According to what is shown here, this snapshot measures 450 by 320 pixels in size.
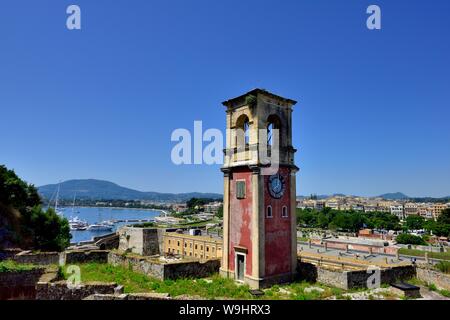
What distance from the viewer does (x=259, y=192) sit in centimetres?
1919

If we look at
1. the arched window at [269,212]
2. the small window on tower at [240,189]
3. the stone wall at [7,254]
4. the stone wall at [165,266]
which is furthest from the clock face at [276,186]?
the stone wall at [7,254]

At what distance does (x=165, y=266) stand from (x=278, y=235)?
24.2 feet

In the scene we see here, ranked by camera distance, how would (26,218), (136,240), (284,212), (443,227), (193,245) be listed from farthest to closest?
(443,227) → (193,245) → (136,240) → (26,218) → (284,212)

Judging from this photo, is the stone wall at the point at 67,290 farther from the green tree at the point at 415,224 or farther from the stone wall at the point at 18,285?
the green tree at the point at 415,224

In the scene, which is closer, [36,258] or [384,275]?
[384,275]

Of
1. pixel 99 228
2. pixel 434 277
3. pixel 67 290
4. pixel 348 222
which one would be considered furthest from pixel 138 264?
pixel 99 228

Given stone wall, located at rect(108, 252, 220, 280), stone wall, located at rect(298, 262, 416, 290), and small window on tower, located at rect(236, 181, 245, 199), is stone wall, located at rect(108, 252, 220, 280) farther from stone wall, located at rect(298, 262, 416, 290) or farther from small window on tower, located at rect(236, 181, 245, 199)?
stone wall, located at rect(298, 262, 416, 290)

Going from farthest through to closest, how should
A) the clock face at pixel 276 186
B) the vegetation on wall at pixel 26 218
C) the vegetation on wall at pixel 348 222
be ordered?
the vegetation on wall at pixel 348 222 < the vegetation on wall at pixel 26 218 < the clock face at pixel 276 186

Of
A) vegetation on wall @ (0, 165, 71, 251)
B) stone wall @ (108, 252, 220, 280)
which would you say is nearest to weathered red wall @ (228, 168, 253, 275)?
stone wall @ (108, 252, 220, 280)

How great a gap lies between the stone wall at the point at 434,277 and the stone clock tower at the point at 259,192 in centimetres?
784

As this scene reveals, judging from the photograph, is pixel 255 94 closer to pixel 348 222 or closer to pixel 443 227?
pixel 443 227

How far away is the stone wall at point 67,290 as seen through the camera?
1249 centimetres
